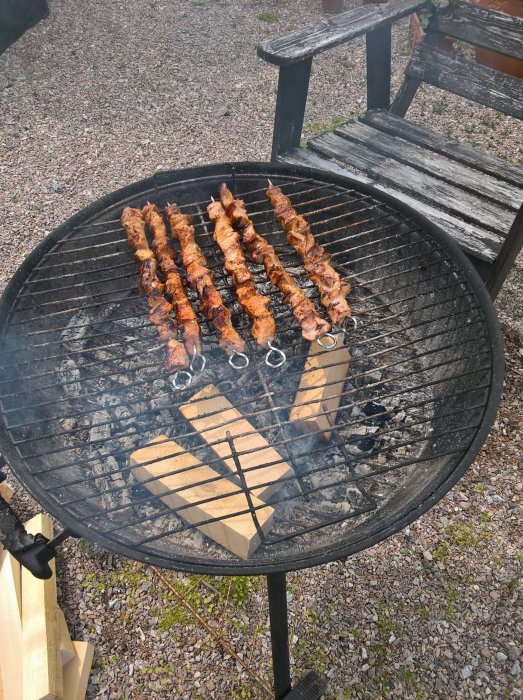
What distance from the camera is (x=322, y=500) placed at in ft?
8.94

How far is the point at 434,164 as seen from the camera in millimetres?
3996

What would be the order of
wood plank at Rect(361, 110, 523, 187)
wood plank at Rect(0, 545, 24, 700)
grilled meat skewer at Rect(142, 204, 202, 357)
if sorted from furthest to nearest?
wood plank at Rect(361, 110, 523, 187)
grilled meat skewer at Rect(142, 204, 202, 357)
wood plank at Rect(0, 545, 24, 700)

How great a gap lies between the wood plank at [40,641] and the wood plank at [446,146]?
387cm

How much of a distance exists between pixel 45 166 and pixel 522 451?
205 inches

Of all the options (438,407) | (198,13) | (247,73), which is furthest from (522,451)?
(198,13)

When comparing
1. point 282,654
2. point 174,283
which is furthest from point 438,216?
point 282,654

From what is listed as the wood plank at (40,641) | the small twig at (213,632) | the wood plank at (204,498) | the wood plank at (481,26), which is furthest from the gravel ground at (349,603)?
the wood plank at (481,26)

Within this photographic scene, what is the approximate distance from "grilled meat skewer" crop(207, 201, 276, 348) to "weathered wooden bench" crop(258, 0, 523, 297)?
1.11 meters

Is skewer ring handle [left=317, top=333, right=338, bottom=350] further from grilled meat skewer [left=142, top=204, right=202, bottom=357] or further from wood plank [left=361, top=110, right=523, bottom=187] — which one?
wood plank [left=361, top=110, right=523, bottom=187]

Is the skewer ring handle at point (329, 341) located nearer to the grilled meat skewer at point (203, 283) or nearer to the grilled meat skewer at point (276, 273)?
the grilled meat skewer at point (276, 273)

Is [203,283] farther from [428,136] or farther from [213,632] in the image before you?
[428,136]

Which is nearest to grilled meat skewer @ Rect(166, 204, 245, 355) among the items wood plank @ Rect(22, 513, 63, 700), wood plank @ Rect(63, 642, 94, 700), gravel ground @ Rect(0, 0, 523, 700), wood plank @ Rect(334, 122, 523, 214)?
gravel ground @ Rect(0, 0, 523, 700)

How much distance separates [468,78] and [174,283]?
308 centimetres

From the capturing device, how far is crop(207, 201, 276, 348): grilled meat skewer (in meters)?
2.70
